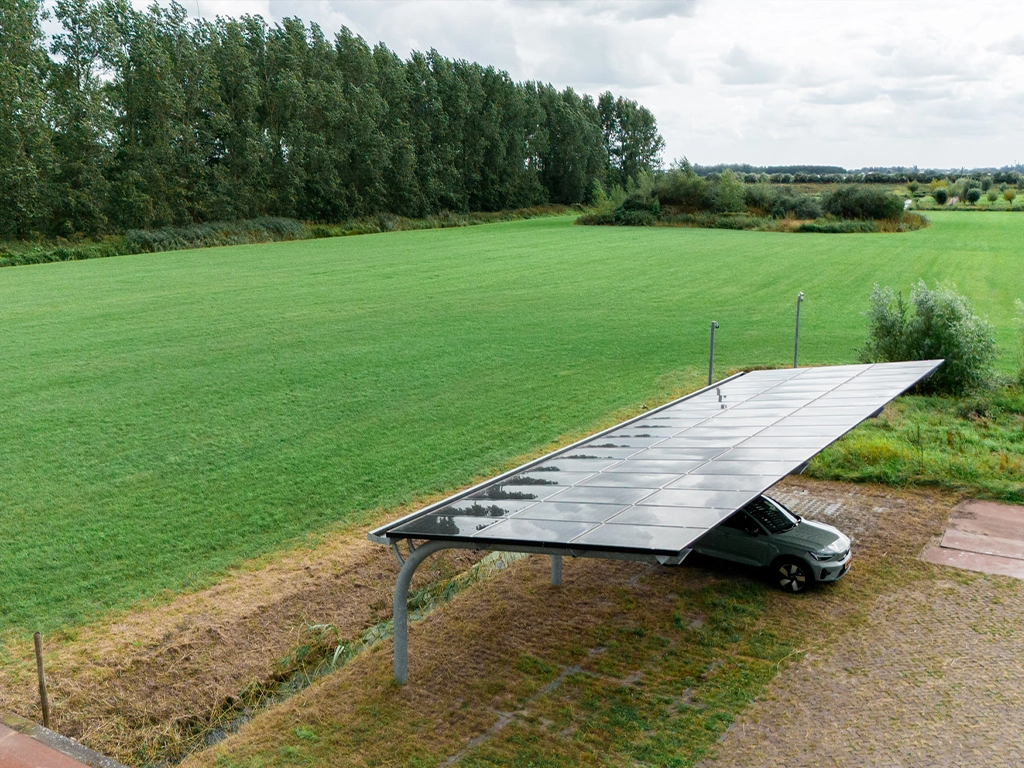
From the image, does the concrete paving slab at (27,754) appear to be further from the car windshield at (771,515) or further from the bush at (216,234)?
the bush at (216,234)

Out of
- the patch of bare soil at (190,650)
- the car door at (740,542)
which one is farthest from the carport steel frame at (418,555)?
the car door at (740,542)

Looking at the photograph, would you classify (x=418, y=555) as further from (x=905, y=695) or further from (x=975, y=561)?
(x=975, y=561)

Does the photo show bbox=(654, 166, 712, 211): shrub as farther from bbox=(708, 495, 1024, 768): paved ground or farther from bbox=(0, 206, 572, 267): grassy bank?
bbox=(708, 495, 1024, 768): paved ground

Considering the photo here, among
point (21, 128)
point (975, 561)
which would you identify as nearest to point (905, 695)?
point (975, 561)

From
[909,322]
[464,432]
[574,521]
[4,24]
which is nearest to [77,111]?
[4,24]

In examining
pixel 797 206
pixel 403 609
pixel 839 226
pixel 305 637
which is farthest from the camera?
pixel 797 206

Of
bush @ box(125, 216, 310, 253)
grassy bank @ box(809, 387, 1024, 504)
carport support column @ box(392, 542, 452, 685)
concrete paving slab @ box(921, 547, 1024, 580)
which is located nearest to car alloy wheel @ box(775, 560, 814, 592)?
concrete paving slab @ box(921, 547, 1024, 580)

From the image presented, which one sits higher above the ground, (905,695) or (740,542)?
(740,542)
